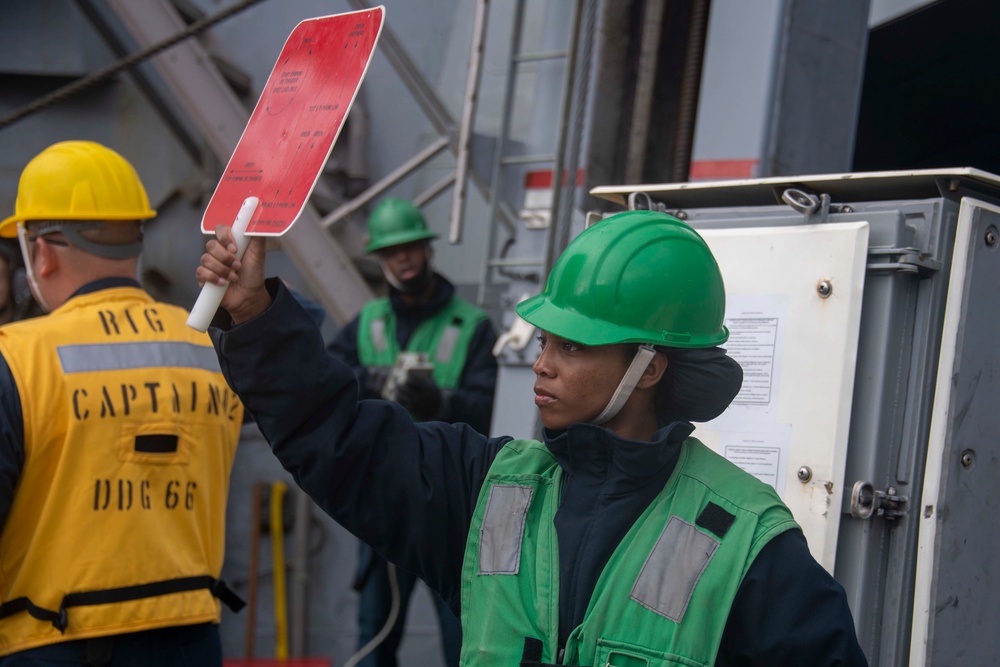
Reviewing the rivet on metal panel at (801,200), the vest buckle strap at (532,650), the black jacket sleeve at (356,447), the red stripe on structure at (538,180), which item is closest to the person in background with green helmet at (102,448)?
the black jacket sleeve at (356,447)

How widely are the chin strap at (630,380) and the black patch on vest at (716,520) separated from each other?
0.72 feet

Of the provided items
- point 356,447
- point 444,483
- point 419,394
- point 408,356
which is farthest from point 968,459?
point 408,356

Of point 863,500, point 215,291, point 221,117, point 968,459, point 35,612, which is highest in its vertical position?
point 221,117

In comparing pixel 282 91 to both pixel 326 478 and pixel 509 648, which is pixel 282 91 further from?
pixel 509 648

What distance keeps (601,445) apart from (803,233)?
86 cm

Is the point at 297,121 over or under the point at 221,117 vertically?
under

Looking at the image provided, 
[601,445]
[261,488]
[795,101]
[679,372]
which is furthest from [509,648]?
[261,488]

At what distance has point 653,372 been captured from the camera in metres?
1.94

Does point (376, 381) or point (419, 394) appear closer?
point (419, 394)

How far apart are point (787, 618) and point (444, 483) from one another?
0.59 meters

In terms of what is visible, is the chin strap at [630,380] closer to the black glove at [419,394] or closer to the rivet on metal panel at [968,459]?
the rivet on metal panel at [968,459]

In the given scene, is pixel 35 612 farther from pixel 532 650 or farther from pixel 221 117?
pixel 221 117

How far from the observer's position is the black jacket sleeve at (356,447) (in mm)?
1832

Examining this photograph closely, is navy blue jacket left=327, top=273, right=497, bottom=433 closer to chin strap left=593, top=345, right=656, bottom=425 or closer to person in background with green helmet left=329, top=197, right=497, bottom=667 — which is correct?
person in background with green helmet left=329, top=197, right=497, bottom=667
